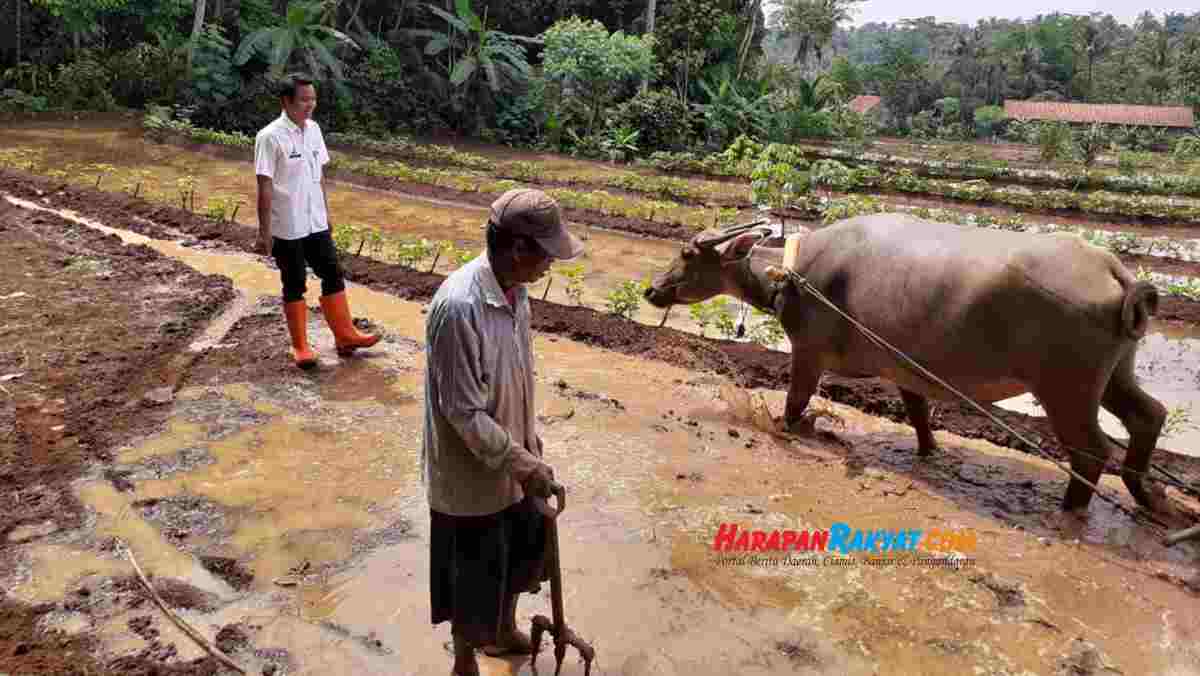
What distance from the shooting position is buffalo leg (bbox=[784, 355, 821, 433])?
597cm

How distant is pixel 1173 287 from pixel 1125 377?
24.6 feet

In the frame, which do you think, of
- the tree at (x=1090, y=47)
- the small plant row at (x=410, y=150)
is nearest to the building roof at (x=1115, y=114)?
the tree at (x=1090, y=47)

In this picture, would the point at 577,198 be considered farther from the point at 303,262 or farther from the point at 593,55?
the point at 303,262

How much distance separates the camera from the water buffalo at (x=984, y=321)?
4.62m

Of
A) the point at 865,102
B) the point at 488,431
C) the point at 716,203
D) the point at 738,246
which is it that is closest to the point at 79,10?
the point at 716,203

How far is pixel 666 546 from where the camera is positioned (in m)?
4.71

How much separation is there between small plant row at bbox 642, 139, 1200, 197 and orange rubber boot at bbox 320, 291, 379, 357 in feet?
47.5

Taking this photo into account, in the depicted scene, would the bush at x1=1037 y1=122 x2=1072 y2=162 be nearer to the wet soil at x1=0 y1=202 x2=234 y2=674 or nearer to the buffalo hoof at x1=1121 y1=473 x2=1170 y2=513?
the buffalo hoof at x1=1121 y1=473 x2=1170 y2=513

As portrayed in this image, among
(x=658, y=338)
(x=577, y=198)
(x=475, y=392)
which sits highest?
(x=475, y=392)

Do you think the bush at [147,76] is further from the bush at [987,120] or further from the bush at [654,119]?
the bush at [987,120]

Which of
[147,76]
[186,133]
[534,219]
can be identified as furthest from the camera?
[147,76]

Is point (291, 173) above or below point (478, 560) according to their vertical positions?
above

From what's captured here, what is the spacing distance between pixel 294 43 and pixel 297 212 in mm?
17325

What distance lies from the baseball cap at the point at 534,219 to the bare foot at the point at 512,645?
1637mm
